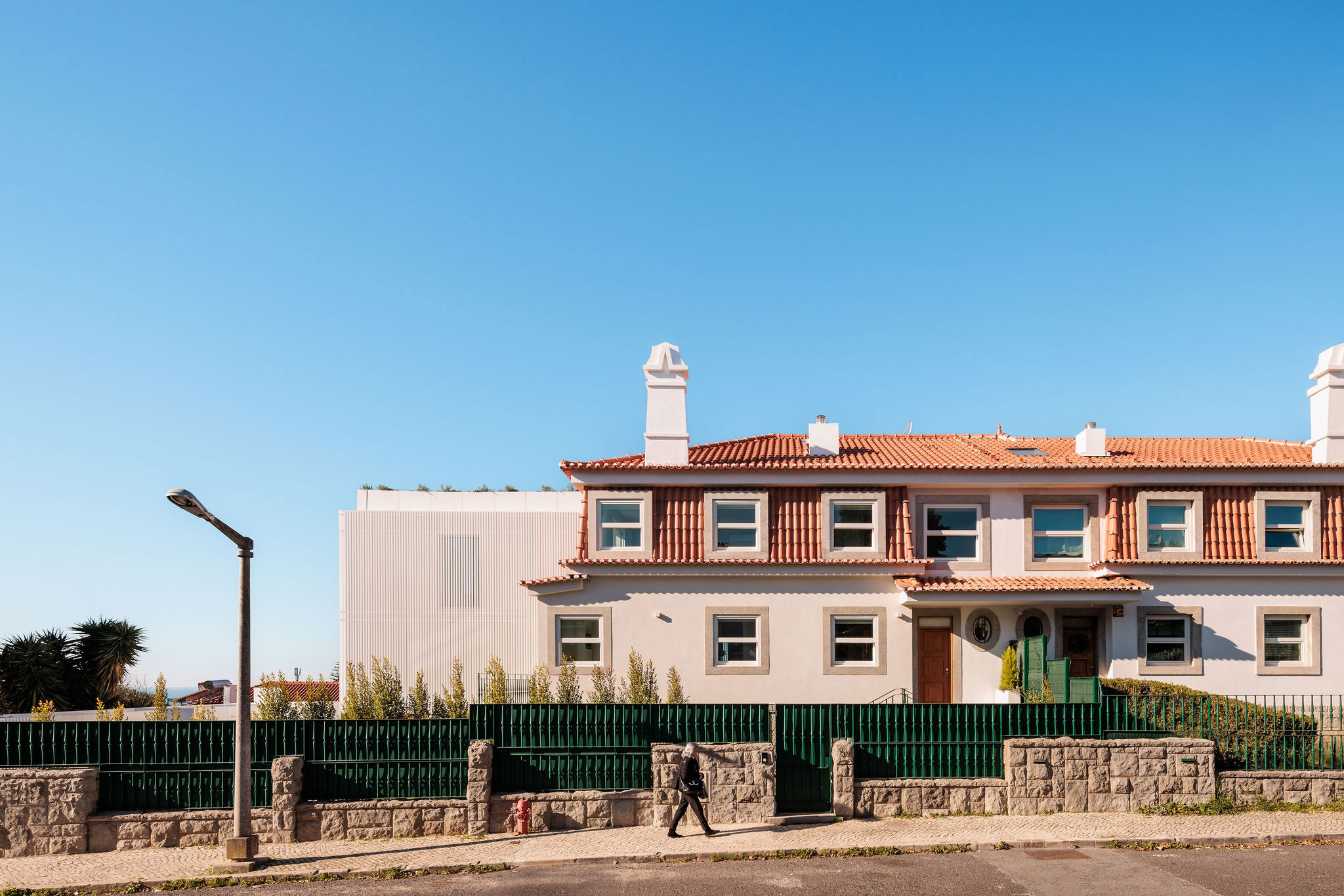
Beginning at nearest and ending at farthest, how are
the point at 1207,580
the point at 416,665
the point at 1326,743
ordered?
the point at 1326,743 < the point at 1207,580 < the point at 416,665

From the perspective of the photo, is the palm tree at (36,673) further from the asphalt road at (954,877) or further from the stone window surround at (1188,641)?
the stone window surround at (1188,641)

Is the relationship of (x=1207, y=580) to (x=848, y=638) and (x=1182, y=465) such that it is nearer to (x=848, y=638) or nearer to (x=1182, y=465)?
(x=1182, y=465)

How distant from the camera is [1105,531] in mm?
22016

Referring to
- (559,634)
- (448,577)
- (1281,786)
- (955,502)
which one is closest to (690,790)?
(559,634)

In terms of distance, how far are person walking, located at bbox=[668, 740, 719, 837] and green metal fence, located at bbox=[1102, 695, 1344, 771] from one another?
7.29m

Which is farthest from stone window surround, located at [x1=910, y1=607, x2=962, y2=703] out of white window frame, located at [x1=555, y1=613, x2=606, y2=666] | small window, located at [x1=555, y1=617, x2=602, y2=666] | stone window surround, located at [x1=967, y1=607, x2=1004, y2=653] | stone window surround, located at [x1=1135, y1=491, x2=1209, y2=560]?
small window, located at [x1=555, y1=617, x2=602, y2=666]

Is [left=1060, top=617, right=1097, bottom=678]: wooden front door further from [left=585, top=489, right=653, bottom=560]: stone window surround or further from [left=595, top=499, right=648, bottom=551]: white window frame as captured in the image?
[left=595, top=499, right=648, bottom=551]: white window frame

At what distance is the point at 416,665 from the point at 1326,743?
68.9 ft

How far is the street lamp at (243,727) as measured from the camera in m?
12.9

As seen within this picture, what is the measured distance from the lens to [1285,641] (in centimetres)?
2139

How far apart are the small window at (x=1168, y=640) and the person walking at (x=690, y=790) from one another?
13.5 metres

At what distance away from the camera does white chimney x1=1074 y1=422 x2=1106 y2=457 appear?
23031mm

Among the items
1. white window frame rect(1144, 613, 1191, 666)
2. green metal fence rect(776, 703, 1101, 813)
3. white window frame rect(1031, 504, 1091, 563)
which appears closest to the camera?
green metal fence rect(776, 703, 1101, 813)

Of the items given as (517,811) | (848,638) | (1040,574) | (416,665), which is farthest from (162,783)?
(1040,574)
